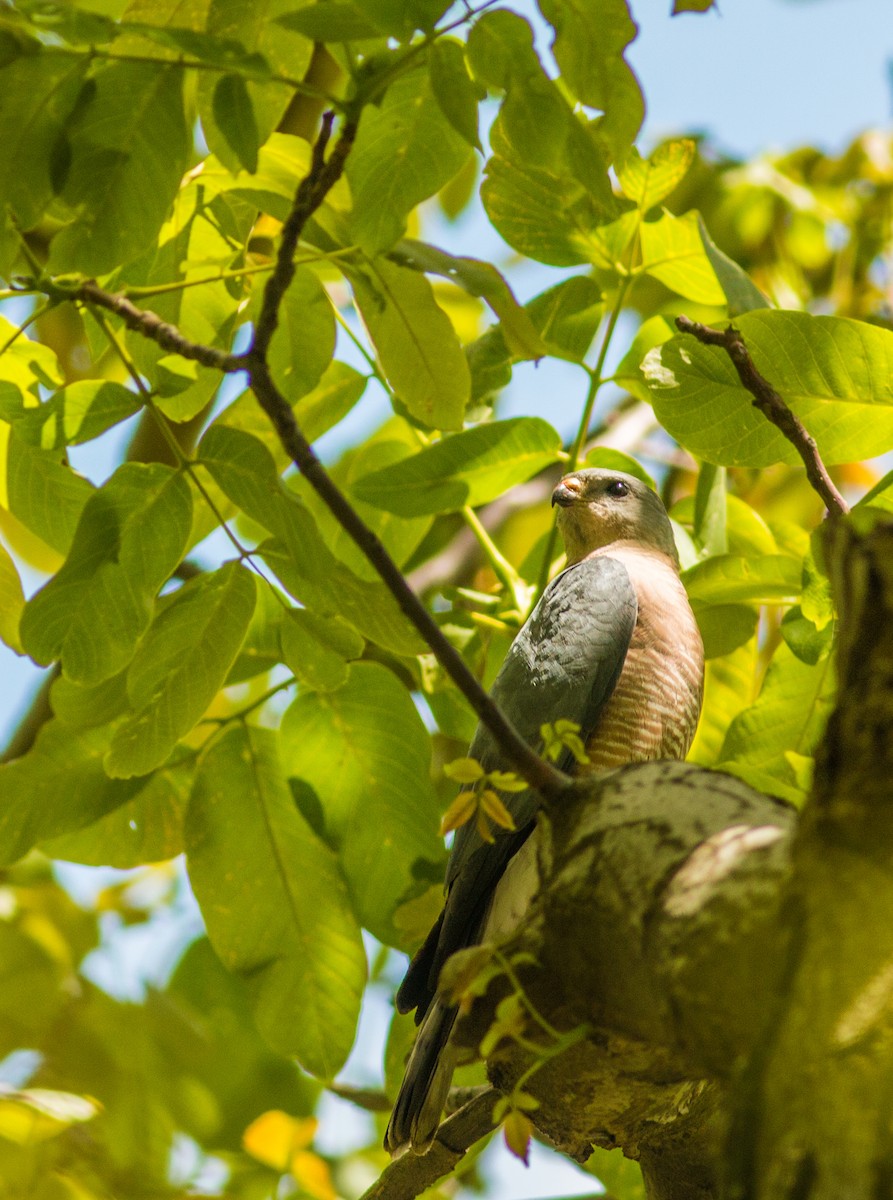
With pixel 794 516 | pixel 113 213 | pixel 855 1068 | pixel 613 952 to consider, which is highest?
pixel 794 516

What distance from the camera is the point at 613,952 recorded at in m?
1.81

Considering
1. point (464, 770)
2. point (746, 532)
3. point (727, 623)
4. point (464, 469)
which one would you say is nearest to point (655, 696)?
point (727, 623)

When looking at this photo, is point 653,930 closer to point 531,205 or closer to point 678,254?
point 531,205

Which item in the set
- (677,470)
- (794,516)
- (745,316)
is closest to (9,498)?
(745,316)

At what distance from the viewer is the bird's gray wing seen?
3154mm

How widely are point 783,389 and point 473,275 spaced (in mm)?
735

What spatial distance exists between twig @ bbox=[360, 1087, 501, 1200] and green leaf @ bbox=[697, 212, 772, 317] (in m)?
2.08

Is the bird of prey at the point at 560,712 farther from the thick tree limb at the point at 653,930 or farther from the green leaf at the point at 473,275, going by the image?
the green leaf at the point at 473,275

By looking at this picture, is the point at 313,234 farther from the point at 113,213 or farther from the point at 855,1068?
the point at 855,1068

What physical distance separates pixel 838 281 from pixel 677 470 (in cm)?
143

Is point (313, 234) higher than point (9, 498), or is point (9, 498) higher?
point (313, 234)

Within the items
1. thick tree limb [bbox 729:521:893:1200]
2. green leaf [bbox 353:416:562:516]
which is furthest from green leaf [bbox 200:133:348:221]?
thick tree limb [bbox 729:521:893:1200]

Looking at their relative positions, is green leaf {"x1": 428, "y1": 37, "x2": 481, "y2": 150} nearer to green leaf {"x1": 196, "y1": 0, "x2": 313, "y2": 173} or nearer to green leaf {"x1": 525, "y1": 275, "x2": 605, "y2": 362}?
green leaf {"x1": 196, "y1": 0, "x2": 313, "y2": 173}

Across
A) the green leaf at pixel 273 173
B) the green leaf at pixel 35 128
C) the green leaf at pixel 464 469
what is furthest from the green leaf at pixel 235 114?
the green leaf at pixel 464 469
